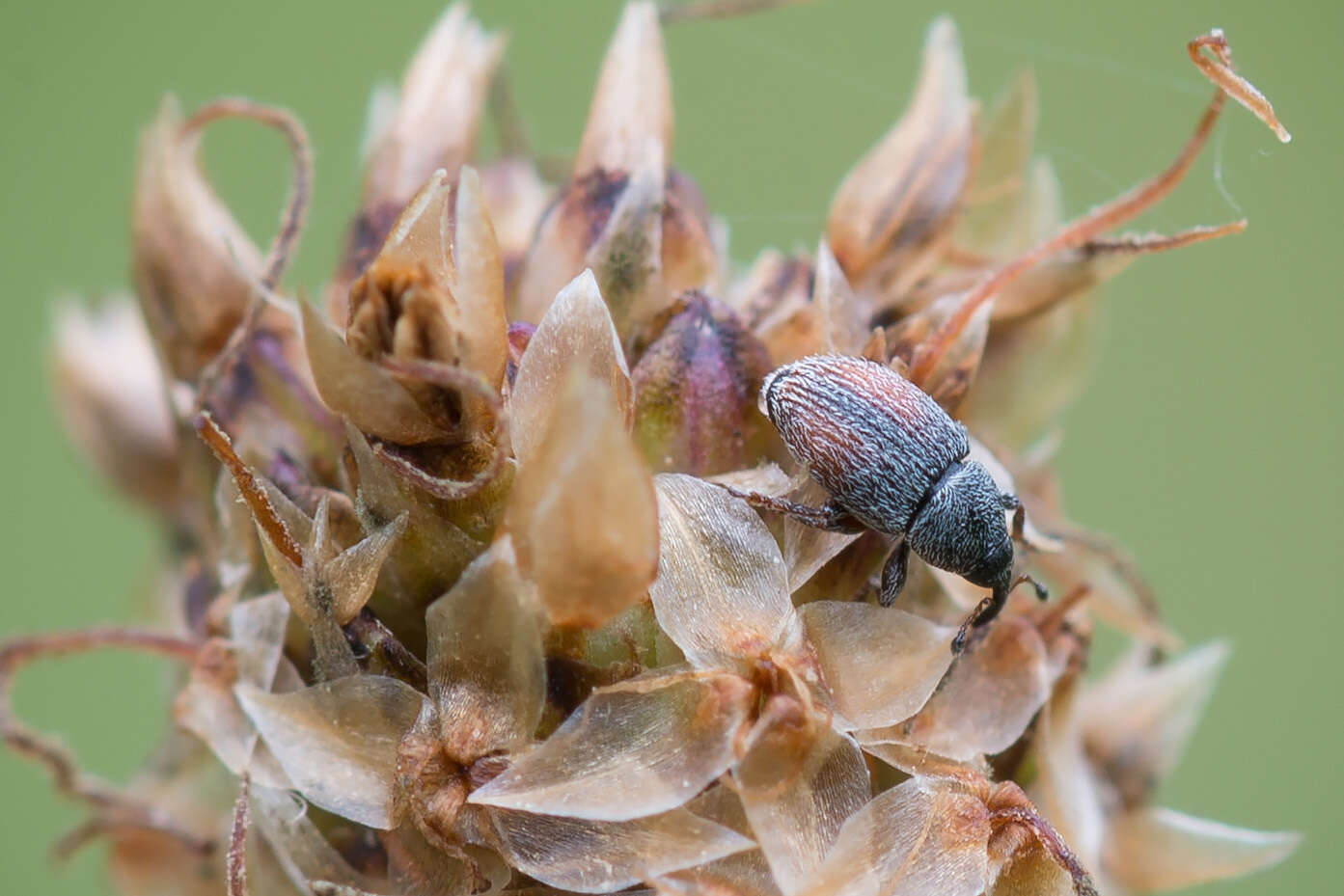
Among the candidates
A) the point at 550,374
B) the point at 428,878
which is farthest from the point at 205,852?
the point at 550,374

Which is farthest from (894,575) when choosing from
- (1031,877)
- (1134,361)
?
(1134,361)

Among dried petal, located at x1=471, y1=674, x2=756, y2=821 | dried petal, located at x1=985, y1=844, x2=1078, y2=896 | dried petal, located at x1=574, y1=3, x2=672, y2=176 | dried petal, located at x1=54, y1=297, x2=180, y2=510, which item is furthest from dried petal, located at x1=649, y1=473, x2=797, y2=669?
dried petal, located at x1=54, y1=297, x2=180, y2=510

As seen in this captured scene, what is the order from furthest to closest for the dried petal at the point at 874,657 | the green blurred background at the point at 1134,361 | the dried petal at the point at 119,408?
1. the green blurred background at the point at 1134,361
2. the dried petal at the point at 119,408
3. the dried petal at the point at 874,657

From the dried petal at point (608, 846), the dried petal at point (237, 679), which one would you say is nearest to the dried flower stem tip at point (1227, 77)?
the dried petal at point (608, 846)

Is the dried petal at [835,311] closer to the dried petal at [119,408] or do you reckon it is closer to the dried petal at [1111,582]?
the dried petal at [1111,582]

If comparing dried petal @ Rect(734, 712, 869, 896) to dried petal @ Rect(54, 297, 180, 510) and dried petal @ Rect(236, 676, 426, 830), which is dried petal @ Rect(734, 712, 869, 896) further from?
dried petal @ Rect(54, 297, 180, 510)

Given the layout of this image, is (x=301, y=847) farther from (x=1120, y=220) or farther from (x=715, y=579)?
(x=1120, y=220)

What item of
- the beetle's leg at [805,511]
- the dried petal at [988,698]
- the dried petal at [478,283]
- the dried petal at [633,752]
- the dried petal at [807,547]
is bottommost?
the dried petal at [988,698]
